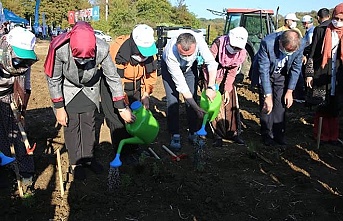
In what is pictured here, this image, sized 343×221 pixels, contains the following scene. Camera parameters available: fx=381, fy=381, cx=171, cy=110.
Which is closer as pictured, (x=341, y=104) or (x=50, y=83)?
(x=50, y=83)

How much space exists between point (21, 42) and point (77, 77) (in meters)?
0.51

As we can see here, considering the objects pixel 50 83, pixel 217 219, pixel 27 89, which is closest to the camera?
pixel 217 219

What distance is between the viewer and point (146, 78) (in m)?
4.01

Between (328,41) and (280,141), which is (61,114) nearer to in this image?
(280,141)

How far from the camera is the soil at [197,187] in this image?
3.04 metres

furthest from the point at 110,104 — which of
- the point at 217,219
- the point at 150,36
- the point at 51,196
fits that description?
the point at 217,219

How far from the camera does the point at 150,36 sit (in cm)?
354

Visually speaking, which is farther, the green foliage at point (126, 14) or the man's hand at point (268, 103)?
the green foliage at point (126, 14)

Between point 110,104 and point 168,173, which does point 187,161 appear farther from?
point 110,104

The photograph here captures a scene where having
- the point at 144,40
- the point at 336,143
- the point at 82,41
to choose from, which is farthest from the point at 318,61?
the point at 82,41

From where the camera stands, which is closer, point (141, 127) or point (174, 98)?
point (141, 127)

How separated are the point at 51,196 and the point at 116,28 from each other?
99.6 ft

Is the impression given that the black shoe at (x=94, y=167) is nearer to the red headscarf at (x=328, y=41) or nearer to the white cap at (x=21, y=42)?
the white cap at (x=21, y=42)

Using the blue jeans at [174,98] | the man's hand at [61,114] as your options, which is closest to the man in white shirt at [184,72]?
the blue jeans at [174,98]
